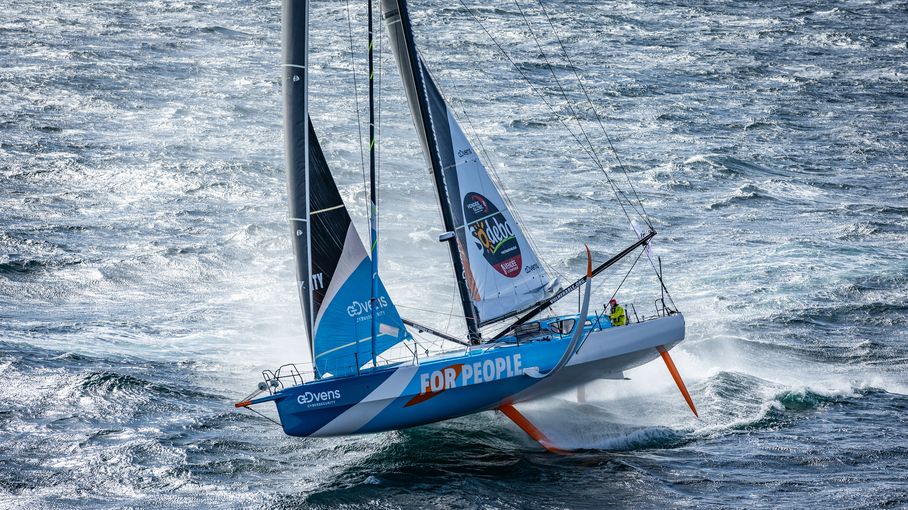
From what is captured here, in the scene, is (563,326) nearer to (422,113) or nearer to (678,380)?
(678,380)

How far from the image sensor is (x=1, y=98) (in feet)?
168

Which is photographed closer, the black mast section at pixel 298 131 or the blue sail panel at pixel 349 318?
the black mast section at pixel 298 131

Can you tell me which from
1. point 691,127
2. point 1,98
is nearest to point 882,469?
point 691,127

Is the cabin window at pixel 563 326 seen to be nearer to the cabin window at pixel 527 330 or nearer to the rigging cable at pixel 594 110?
the cabin window at pixel 527 330

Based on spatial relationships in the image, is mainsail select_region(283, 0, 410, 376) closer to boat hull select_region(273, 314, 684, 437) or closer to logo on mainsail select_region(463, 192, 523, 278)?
boat hull select_region(273, 314, 684, 437)

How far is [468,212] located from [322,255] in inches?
166

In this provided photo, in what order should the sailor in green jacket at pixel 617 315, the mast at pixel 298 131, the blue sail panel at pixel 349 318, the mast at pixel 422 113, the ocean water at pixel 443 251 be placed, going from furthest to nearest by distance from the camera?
the sailor in green jacket at pixel 617 315
the mast at pixel 422 113
the ocean water at pixel 443 251
the blue sail panel at pixel 349 318
the mast at pixel 298 131

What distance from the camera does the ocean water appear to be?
2205 cm

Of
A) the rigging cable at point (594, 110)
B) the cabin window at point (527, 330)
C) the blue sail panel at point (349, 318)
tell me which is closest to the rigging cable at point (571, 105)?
the rigging cable at point (594, 110)

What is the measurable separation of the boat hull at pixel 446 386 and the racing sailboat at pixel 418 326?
25mm

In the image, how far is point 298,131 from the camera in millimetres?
20922

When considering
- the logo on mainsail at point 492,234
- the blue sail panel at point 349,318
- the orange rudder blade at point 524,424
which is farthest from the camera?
the logo on mainsail at point 492,234

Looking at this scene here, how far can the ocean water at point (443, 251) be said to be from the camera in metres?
22.0

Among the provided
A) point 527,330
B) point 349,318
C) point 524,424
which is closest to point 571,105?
point 527,330
